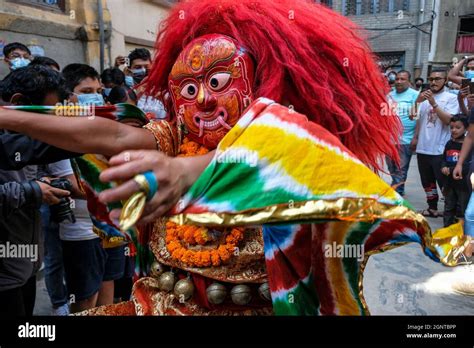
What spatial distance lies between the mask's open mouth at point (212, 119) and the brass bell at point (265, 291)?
49cm

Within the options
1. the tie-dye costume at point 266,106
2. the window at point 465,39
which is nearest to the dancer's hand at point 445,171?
the tie-dye costume at point 266,106

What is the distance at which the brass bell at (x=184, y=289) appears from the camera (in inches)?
48.5

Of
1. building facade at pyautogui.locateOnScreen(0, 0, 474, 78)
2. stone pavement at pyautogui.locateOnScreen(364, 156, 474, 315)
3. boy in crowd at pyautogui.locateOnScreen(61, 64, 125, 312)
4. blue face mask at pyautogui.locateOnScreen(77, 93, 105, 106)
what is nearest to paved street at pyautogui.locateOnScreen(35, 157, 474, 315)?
stone pavement at pyautogui.locateOnScreen(364, 156, 474, 315)

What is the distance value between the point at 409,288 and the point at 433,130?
209 cm

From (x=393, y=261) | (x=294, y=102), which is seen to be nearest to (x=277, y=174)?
(x=294, y=102)

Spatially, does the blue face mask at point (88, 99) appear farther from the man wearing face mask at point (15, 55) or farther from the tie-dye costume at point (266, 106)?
the tie-dye costume at point (266, 106)

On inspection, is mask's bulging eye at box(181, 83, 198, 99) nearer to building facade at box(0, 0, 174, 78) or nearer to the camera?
the camera

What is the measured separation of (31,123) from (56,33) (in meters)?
4.46

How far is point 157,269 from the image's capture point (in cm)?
132

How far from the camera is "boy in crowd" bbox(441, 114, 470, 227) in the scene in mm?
3928

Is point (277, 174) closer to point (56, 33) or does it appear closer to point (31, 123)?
point (31, 123)

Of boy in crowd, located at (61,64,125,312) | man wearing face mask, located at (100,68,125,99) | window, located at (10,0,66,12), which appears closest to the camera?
boy in crowd, located at (61,64,125,312)

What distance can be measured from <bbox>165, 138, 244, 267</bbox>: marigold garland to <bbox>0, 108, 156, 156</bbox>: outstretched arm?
0.97ft

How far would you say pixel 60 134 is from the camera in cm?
98
